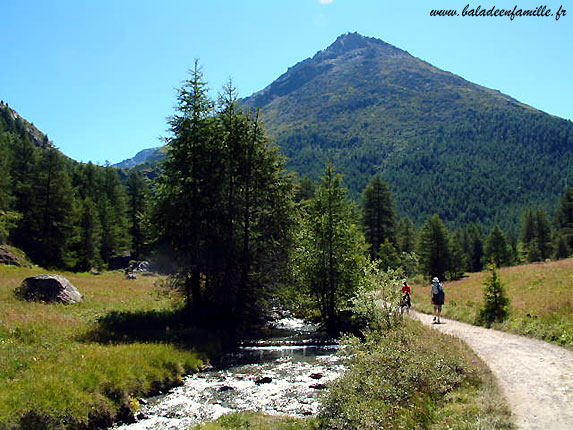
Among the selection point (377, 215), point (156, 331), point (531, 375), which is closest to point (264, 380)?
point (156, 331)

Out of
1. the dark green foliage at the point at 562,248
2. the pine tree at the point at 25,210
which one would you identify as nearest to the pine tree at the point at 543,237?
the dark green foliage at the point at 562,248

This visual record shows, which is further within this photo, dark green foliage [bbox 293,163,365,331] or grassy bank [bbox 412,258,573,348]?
dark green foliage [bbox 293,163,365,331]

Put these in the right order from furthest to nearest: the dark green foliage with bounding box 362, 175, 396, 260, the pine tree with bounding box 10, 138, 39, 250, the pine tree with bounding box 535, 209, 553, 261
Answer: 1. the pine tree with bounding box 535, 209, 553, 261
2. the dark green foliage with bounding box 362, 175, 396, 260
3. the pine tree with bounding box 10, 138, 39, 250

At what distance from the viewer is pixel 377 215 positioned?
68.0m

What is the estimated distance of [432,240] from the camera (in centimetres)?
7394

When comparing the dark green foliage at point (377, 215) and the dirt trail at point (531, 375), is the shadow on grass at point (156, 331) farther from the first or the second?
the dark green foliage at point (377, 215)

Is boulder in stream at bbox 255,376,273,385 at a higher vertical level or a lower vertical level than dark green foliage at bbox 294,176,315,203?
lower

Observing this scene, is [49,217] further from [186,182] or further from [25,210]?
[186,182]

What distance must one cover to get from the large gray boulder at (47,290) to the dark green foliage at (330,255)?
15120 mm

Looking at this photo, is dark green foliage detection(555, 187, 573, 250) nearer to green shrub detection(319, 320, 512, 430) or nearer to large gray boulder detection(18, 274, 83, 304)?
green shrub detection(319, 320, 512, 430)

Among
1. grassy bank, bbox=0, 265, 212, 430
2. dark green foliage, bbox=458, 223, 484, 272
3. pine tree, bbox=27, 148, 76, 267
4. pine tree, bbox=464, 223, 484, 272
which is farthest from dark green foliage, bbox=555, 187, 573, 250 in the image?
pine tree, bbox=27, 148, 76, 267

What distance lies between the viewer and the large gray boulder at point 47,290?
26812 millimetres

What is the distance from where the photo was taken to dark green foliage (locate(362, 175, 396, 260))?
221 ft

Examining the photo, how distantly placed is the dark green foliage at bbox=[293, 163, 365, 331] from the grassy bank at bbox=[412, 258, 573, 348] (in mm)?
6926
